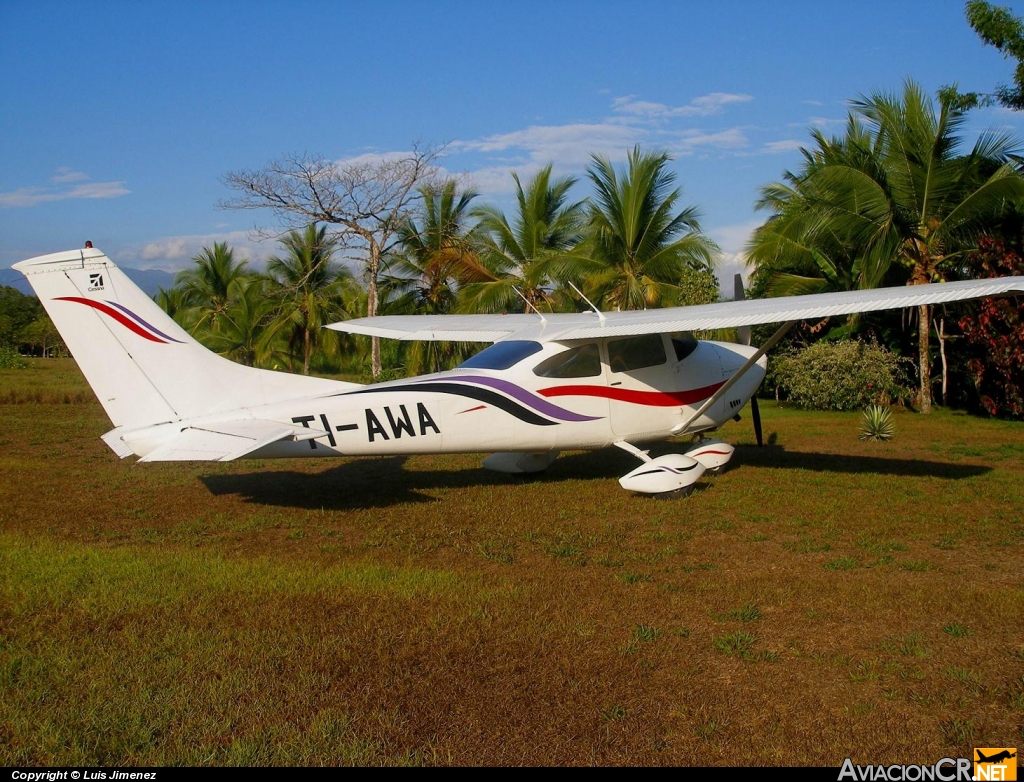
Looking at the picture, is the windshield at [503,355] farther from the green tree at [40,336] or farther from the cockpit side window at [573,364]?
the green tree at [40,336]

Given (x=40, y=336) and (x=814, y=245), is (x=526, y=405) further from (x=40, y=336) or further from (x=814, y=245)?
(x=40, y=336)

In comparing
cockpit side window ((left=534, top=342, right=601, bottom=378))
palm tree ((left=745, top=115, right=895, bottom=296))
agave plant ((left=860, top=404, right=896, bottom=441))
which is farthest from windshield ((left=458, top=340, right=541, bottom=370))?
palm tree ((left=745, top=115, right=895, bottom=296))

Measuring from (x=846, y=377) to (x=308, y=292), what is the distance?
1909 cm

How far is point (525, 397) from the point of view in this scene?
919 cm

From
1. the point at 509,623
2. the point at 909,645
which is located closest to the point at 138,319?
the point at 509,623

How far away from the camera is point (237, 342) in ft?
100

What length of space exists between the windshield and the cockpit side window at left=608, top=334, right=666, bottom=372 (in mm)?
973

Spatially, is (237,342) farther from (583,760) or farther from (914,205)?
(583,760)

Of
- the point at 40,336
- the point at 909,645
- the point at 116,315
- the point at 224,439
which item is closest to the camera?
the point at 909,645

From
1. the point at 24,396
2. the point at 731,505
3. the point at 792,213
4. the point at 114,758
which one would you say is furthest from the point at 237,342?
the point at 114,758

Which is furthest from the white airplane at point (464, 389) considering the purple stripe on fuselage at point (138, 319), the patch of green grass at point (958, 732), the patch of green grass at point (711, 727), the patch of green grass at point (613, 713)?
the patch of green grass at point (958, 732)

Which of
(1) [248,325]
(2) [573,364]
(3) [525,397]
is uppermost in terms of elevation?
(1) [248,325]

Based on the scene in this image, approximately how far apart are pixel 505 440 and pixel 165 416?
11.7 feet

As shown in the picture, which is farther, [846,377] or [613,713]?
[846,377]
